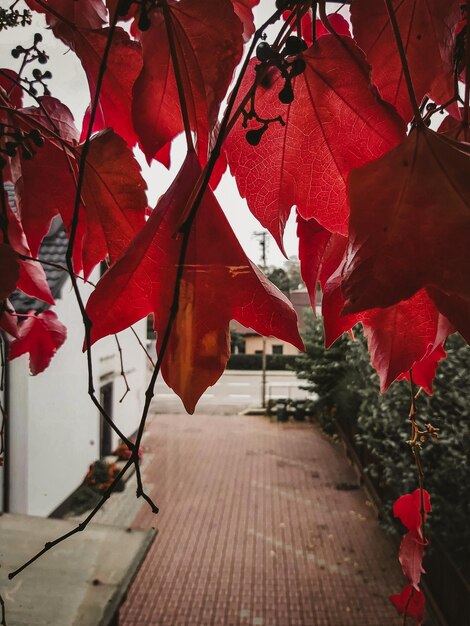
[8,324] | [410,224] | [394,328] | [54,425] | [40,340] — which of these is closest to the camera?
[410,224]

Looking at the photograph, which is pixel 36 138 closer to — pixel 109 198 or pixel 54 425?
pixel 109 198

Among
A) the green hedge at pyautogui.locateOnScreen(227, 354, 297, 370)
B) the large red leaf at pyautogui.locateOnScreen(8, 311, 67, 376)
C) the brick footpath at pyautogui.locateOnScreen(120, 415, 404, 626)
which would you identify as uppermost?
the large red leaf at pyautogui.locateOnScreen(8, 311, 67, 376)

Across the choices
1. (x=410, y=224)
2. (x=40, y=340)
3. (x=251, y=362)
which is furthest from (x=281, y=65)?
(x=251, y=362)

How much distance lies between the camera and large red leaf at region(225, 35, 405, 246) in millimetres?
260

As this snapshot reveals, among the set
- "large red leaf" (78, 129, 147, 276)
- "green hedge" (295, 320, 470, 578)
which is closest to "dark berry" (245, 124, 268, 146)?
"large red leaf" (78, 129, 147, 276)

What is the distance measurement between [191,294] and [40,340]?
621mm

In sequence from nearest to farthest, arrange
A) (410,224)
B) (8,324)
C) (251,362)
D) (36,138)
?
(410,224), (36,138), (8,324), (251,362)

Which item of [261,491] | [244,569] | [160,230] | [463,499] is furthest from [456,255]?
[261,491]

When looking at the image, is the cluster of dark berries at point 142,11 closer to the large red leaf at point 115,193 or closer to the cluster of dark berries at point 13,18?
the large red leaf at point 115,193

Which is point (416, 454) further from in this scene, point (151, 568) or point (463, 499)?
point (151, 568)

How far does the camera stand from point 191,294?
24cm

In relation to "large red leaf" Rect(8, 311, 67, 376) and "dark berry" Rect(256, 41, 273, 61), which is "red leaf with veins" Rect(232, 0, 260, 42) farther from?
"large red leaf" Rect(8, 311, 67, 376)

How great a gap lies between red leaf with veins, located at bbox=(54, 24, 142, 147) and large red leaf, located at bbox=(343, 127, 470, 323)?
0.74 ft

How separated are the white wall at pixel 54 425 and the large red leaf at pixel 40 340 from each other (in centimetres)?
313
